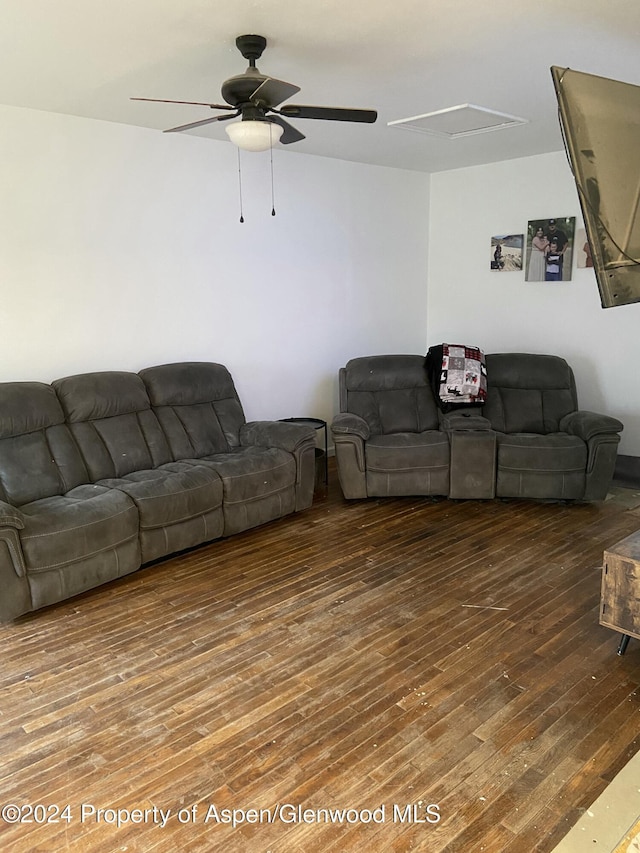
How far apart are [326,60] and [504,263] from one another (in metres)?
3.11

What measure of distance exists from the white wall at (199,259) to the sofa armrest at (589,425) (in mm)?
2008

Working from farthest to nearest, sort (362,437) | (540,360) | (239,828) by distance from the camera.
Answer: (540,360), (362,437), (239,828)

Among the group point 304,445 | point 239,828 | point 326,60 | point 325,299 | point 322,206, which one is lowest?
point 239,828

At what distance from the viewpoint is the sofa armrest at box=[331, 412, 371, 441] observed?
436 centimetres

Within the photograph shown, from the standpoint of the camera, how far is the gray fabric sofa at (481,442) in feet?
13.9

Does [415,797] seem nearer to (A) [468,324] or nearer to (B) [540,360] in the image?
(B) [540,360]

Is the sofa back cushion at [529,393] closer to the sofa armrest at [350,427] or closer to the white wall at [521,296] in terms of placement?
the white wall at [521,296]

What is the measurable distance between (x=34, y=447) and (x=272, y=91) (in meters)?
2.27

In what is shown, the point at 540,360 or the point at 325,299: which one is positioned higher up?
the point at 325,299

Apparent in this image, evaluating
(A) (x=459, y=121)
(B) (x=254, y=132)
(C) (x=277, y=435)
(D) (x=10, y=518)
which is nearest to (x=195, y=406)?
(C) (x=277, y=435)

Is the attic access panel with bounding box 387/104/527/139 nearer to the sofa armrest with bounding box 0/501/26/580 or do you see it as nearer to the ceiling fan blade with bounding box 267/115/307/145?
the ceiling fan blade with bounding box 267/115/307/145

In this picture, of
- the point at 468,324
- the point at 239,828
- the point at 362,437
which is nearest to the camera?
the point at 239,828

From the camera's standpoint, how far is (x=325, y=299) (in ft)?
17.6

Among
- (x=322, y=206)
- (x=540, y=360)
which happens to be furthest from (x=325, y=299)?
(x=540, y=360)
